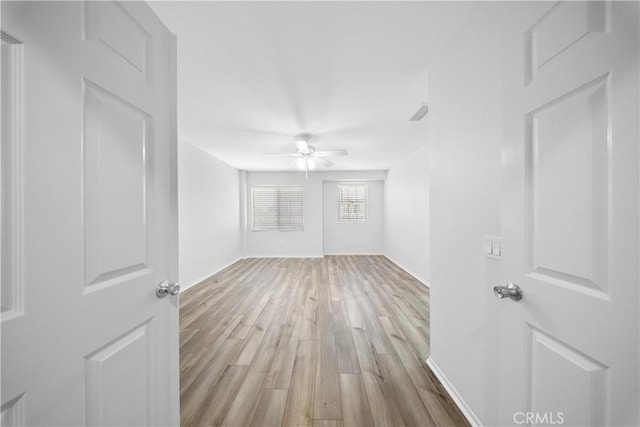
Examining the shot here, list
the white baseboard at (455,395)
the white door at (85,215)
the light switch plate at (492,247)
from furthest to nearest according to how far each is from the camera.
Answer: the white baseboard at (455,395), the light switch plate at (492,247), the white door at (85,215)

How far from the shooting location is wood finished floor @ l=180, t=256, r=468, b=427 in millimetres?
1464

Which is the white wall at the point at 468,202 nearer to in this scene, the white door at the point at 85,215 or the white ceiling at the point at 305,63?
the white ceiling at the point at 305,63

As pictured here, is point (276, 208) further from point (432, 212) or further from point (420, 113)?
point (432, 212)

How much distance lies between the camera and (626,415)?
609 mm

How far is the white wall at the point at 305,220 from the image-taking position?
6793 millimetres

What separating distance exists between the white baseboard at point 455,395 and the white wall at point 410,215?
8.11 feet

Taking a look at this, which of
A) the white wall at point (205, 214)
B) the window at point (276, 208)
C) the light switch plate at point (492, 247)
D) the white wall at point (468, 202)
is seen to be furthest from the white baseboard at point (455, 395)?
the window at point (276, 208)

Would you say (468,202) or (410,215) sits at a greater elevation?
(468,202)

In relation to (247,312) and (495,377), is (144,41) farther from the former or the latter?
(247,312)

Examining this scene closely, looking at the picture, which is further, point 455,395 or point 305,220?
point 305,220

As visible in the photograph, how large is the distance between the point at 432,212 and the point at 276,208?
5.42 m

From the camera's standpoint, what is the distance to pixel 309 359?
198 cm

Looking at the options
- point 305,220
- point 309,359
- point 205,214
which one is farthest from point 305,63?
point 305,220

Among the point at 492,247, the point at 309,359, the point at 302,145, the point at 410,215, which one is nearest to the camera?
the point at 492,247
